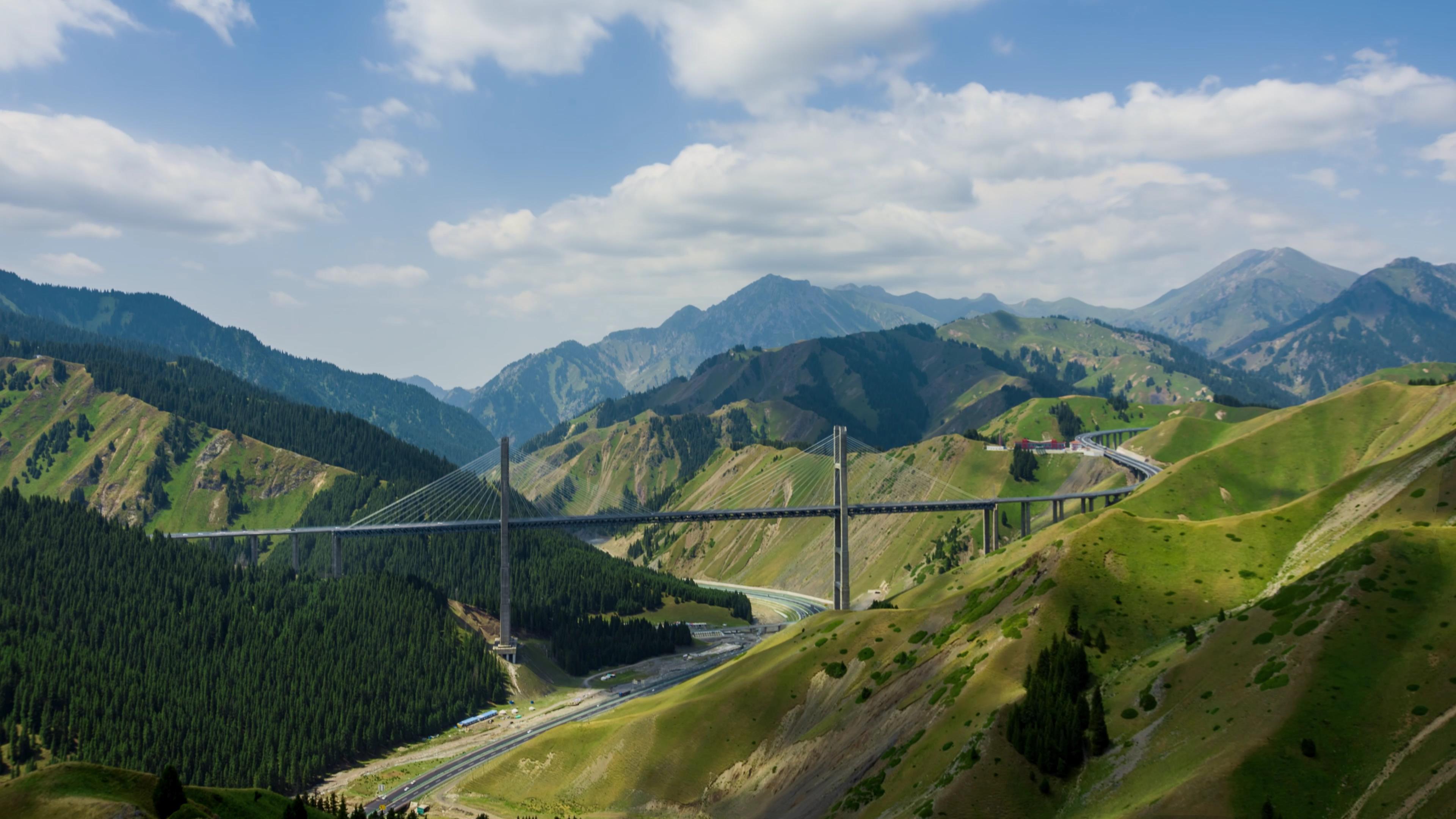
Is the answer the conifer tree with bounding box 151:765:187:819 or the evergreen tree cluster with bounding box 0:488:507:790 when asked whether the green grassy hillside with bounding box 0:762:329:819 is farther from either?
the evergreen tree cluster with bounding box 0:488:507:790

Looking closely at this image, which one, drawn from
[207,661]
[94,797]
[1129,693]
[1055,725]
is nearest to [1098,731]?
[1055,725]

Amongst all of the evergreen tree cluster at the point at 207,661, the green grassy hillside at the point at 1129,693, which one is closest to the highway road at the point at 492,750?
the green grassy hillside at the point at 1129,693

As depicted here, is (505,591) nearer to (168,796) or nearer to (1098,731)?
(168,796)

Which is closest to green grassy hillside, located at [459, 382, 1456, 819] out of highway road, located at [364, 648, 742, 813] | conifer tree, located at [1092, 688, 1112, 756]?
conifer tree, located at [1092, 688, 1112, 756]

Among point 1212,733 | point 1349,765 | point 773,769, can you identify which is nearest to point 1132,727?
point 1212,733

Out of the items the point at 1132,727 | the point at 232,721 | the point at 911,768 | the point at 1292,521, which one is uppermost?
the point at 1292,521

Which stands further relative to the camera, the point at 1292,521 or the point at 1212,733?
the point at 1292,521

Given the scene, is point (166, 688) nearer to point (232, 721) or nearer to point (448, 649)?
point (232, 721)
